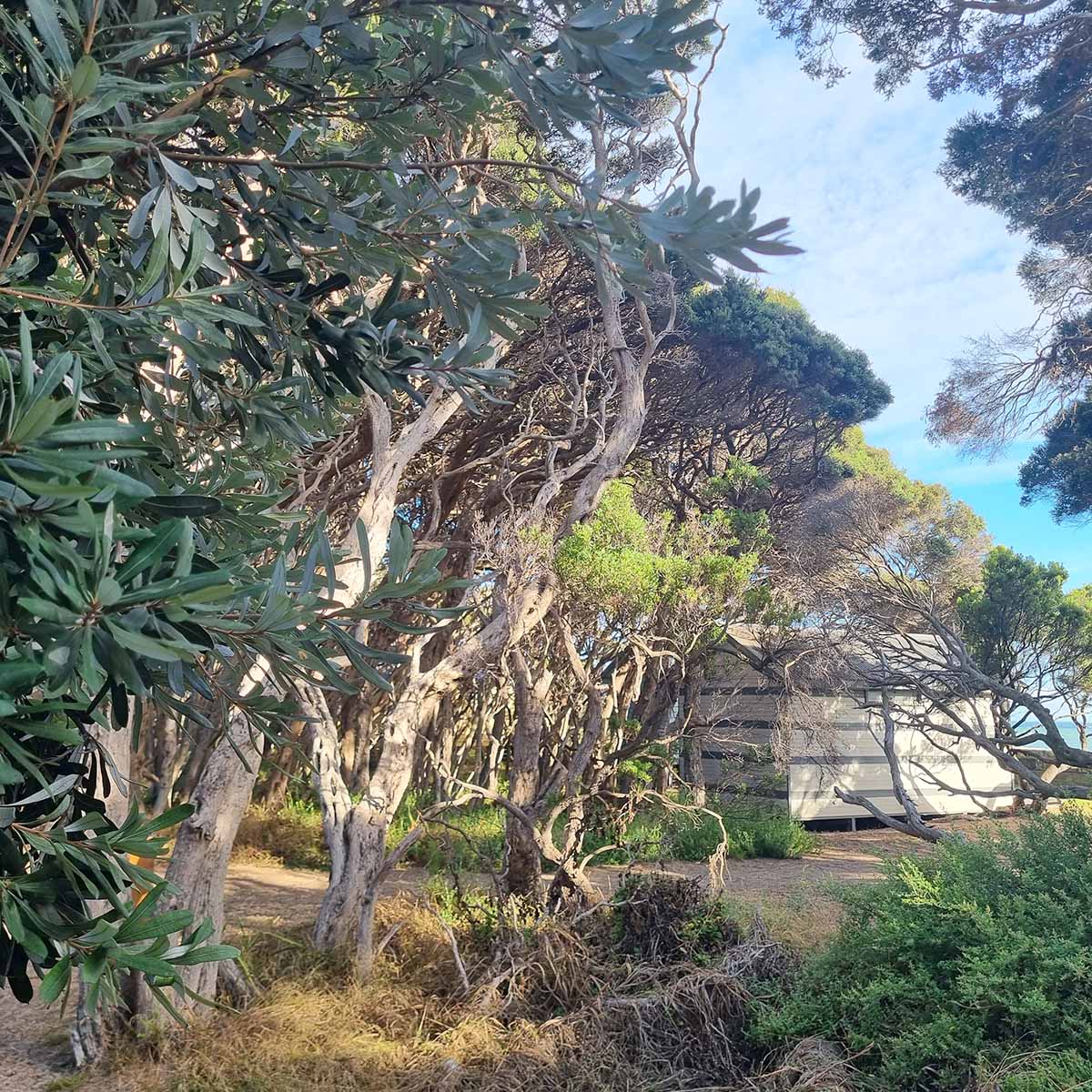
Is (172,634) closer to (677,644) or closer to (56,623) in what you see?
(56,623)

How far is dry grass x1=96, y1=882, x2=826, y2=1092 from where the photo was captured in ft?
12.3

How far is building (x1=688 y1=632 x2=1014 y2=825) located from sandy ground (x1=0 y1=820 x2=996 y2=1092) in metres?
0.70

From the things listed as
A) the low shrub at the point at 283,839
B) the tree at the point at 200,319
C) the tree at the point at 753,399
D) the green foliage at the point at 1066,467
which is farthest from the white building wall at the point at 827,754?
the tree at the point at 200,319

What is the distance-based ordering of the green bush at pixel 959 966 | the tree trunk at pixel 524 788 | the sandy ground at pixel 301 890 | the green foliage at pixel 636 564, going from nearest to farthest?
the green bush at pixel 959 966, the sandy ground at pixel 301 890, the tree trunk at pixel 524 788, the green foliage at pixel 636 564

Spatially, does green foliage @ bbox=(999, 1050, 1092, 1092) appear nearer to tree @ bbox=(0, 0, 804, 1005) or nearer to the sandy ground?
the sandy ground

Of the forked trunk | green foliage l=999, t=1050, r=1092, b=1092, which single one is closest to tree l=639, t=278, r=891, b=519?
the forked trunk

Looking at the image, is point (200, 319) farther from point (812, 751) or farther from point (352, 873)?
point (812, 751)

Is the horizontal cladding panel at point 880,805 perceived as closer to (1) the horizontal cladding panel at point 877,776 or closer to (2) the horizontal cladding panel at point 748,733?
(1) the horizontal cladding panel at point 877,776

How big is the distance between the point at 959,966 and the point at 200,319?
3.65m

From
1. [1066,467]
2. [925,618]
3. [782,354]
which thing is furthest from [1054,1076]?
[782,354]

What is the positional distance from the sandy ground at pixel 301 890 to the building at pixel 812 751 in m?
0.70

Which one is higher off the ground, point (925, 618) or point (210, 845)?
point (925, 618)

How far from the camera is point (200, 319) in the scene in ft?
4.03

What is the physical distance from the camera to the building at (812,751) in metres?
9.70
